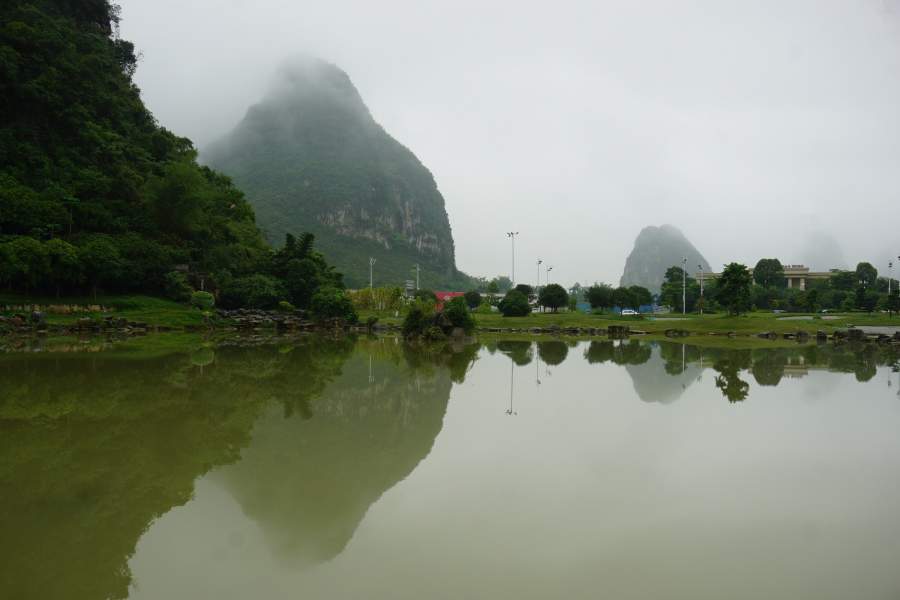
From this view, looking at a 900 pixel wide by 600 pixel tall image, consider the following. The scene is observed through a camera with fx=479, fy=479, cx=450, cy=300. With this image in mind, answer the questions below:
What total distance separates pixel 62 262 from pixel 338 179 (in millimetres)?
118662

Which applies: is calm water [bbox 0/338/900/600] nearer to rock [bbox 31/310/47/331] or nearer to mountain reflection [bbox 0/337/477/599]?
mountain reflection [bbox 0/337/477/599]

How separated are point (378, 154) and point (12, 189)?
15334 centimetres

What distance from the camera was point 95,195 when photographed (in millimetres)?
35875

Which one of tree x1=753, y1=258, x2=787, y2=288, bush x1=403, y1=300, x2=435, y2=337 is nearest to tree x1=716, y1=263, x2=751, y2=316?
bush x1=403, y1=300, x2=435, y2=337

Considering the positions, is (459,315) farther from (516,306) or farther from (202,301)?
(202,301)

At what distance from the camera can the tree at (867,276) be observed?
238ft

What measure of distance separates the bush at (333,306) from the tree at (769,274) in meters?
81.0

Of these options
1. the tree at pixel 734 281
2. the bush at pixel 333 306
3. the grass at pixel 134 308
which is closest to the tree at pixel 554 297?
the tree at pixel 734 281

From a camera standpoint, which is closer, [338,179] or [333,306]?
[333,306]

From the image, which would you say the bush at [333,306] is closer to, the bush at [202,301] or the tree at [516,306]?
the bush at [202,301]

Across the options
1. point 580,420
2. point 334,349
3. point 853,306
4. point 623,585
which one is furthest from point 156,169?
point 853,306

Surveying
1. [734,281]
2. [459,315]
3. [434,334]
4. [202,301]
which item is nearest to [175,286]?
[202,301]

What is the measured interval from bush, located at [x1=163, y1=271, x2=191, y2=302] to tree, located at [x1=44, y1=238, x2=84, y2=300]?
598 centimetres

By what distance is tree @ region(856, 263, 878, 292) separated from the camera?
72500mm
